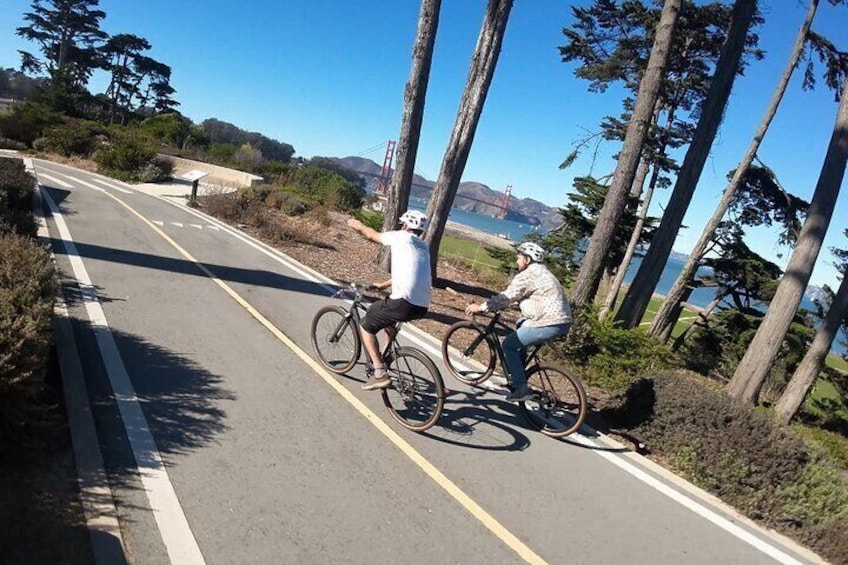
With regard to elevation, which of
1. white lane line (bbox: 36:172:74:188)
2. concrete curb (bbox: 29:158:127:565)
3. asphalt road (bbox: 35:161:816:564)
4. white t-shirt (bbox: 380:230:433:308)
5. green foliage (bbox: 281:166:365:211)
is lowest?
concrete curb (bbox: 29:158:127:565)

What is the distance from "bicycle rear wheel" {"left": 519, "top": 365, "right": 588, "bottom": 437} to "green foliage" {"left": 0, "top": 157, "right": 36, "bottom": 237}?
603cm

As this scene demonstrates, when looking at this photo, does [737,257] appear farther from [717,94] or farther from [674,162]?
[717,94]

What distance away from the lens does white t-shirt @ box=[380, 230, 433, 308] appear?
194 inches

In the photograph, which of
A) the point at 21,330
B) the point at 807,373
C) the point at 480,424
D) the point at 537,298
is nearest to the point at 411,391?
the point at 480,424

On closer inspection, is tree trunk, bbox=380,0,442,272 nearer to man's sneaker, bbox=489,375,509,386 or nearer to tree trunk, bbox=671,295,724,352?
man's sneaker, bbox=489,375,509,386

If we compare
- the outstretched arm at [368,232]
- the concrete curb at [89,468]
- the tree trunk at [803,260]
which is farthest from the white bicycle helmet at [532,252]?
the tree trunk at [803,260]

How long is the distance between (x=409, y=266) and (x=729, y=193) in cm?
1692

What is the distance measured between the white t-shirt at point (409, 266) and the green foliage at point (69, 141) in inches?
1078

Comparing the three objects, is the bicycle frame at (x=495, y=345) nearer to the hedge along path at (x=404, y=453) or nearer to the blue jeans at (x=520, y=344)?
the blue jeans at (x=520, y=344)

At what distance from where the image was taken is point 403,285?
498 centimetres

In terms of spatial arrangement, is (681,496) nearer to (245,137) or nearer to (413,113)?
(413,113)

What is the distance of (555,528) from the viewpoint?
4012 millimetres

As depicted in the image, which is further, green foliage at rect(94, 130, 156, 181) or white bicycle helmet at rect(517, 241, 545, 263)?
green foliage at rect(94, 130, 156, 181)

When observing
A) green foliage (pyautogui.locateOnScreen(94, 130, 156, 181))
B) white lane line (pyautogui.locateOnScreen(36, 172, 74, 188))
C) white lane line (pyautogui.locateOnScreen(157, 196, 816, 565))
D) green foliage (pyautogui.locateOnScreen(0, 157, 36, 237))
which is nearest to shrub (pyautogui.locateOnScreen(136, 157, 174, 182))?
green foliage (pyautogui.locateOnScreen(94, 130, 156, 181))
